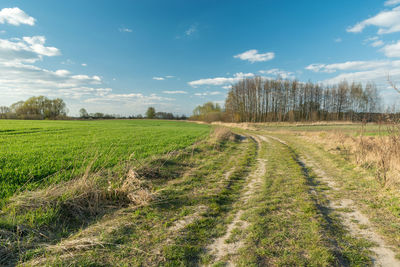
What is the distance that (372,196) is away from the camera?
219 inches

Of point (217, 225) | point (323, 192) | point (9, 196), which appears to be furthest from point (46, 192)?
point (323, 192)

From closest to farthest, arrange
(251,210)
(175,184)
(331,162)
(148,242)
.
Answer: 1. (148,242)
2. (251,210)
3. (175,184)
4. (331,162)

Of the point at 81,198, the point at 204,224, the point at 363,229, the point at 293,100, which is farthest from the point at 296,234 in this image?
the point at 293,100

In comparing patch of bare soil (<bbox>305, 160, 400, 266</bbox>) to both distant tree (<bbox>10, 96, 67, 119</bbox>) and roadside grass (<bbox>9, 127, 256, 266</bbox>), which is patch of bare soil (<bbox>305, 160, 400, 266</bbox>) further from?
distant tree (<bbox>10, 96, 67, 119</bbox>)

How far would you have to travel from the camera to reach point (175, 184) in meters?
6.62

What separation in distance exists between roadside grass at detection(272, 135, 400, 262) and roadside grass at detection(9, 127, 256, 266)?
Result: 3.27m

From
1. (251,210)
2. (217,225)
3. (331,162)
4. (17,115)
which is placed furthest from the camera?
(17,115)

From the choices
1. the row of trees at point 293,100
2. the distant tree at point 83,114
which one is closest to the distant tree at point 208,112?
the row of trees at point 293,100

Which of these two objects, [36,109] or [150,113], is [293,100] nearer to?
[150,113]

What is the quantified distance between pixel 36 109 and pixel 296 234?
355ft

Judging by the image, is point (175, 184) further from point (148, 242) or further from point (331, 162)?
point (331, 162)

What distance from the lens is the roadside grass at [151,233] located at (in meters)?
2.88

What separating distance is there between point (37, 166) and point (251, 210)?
306 inches

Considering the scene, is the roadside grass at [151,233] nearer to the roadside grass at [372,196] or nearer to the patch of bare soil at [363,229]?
the patch of bare soil at [363,229]
